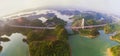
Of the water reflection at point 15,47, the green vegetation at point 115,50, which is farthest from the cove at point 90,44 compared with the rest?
the water reflection at point 15,47

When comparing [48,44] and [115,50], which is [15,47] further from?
[115,50]

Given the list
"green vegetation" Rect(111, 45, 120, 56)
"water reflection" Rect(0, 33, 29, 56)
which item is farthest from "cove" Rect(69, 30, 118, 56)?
"water reflection" Rect(0, 33, 29, 56)

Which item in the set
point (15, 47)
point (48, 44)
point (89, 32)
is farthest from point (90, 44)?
point (15, 47)

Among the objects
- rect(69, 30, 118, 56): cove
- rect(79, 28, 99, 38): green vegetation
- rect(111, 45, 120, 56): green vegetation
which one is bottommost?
rect(111, 45, 120, 56): green vegetation

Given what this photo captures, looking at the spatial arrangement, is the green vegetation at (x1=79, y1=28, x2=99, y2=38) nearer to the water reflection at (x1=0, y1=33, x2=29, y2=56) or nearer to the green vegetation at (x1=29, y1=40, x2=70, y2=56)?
the green vegetation at (x1=29, y1=40, x2=70, y2=56)

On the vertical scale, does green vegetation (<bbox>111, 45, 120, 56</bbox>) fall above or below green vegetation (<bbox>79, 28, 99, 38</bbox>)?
below

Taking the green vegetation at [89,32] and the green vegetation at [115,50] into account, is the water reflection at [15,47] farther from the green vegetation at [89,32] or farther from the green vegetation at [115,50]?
the green vegetation at [115,50]

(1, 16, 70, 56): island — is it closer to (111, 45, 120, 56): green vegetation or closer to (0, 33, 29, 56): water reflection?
(0, 33, 29, 56): water reflection

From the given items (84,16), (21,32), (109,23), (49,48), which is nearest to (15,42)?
(21,32)

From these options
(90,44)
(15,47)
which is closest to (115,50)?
(90,44)

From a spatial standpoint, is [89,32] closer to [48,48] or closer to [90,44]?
[90,44]

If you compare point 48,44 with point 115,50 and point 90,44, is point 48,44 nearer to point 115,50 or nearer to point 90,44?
point 90,44
